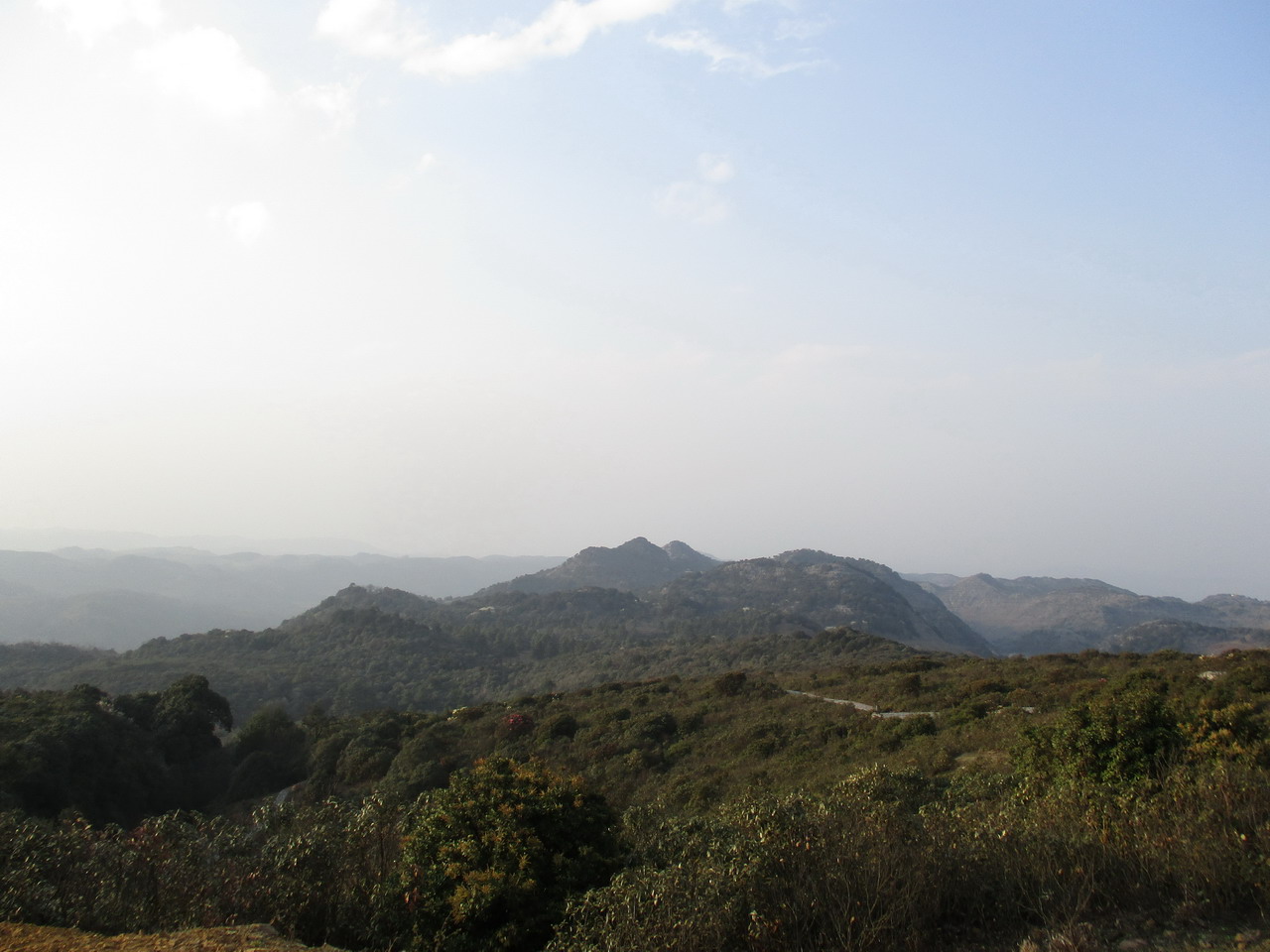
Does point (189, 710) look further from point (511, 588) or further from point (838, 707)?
point (511, 588)

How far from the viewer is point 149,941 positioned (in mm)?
5914

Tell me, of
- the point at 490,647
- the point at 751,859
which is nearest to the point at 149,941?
the point at 751,859

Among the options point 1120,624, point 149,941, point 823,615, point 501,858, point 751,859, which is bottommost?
point 1120,624

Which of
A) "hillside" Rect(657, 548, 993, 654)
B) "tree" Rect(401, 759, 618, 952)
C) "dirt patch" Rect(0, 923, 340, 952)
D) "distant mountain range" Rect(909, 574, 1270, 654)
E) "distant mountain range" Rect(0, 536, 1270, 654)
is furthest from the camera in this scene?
"hillside" Rect(657, 548, 993, 654)

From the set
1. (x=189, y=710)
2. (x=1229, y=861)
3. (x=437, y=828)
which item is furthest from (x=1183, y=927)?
(x=189, y=710)

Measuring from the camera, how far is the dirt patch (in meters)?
5.69

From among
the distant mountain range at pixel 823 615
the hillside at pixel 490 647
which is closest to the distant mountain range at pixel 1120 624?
the distant mountain range at pixel 823 615

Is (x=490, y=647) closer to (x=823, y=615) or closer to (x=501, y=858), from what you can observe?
(x=823, y=615)

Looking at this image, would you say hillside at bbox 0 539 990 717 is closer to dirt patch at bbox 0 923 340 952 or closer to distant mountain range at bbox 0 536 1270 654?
Result: distant mountain range at bbox 0 536 1270 654

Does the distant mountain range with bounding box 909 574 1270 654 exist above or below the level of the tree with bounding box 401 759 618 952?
below

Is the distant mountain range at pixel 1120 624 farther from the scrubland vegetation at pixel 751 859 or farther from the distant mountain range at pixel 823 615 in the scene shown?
the scrubland vegetation at pixel 751 859

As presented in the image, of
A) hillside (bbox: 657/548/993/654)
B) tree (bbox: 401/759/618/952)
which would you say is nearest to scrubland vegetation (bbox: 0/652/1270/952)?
tree (bbox: 401/759/618/952)

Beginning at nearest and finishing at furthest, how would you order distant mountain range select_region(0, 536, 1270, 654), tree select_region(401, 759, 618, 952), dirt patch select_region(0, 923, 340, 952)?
dirt patch select_region(0, 923, 340, 952) < tree select_region(401, 759, 618, 952) < distant mountain range select_region(0, 536, 1270, 654)

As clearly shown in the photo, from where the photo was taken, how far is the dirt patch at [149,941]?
18.7 feet
